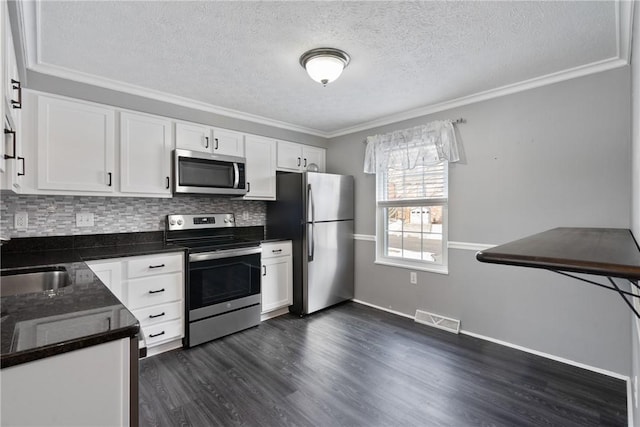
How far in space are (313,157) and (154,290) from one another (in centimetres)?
251

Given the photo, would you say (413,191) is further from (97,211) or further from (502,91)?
(97,211)

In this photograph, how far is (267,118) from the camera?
3572mm

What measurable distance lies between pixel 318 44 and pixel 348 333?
253 centimetres

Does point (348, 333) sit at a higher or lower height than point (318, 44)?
lower

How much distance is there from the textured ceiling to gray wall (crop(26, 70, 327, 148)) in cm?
14

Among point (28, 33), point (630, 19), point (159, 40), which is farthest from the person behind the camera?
point (159, 40)

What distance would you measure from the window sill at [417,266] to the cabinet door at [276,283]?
110 cm

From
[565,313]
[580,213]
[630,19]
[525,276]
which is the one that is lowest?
[565,313]

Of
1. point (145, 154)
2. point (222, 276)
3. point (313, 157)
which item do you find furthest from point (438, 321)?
point (145, 154)

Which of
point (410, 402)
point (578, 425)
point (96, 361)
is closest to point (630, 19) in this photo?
point (578, 425)

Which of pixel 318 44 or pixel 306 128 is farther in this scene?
pixel 306 128

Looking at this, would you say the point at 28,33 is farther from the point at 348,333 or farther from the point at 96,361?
the point at 348,333

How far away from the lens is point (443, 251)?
10.4 feet

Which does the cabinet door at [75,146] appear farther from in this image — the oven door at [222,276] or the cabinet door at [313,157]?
the cabinet door at [313,157]
